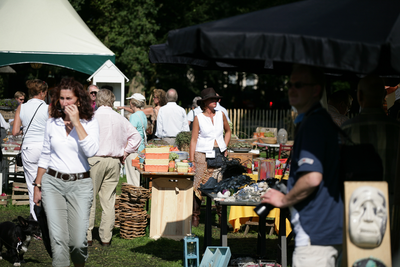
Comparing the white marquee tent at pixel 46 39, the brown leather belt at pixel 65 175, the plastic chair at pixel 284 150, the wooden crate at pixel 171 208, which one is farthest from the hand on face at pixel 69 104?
the plastic chair at pixel 284 150

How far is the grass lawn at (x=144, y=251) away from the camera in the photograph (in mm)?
5727

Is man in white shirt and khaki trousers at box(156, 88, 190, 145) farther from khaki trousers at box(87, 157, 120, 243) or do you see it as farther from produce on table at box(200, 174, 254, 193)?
produce on table at box(200, 174, 254, 193)

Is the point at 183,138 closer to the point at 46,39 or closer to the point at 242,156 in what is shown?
the point at 242,156

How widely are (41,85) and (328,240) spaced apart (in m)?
4.98

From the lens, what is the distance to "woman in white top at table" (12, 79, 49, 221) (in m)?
6.43

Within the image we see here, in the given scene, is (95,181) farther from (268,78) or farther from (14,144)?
(268,78)

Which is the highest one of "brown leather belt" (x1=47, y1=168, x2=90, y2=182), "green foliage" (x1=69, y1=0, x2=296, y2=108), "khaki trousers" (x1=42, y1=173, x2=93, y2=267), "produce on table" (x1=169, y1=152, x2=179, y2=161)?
"green foliage" (x1=69, y1=0, x2=296, y2=108)

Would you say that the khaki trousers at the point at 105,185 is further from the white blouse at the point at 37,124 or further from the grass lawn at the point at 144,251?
the white blouse at the point at 37,124

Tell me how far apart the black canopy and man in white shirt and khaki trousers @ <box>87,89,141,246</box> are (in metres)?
3.29

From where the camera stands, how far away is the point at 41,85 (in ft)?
21.8

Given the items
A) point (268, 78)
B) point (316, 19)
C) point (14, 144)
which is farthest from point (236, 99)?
point (316, 19)

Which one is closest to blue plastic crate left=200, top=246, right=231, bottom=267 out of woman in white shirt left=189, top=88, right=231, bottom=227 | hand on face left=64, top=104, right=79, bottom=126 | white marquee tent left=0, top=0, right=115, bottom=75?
hand on face left=64, top=104, right=79, bottom=126

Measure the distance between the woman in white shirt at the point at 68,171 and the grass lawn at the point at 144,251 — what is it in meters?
1.54

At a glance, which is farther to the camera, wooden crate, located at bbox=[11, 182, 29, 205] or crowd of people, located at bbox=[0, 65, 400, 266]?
wooden crate, located at bbox=[11, 182, 29, 205]
